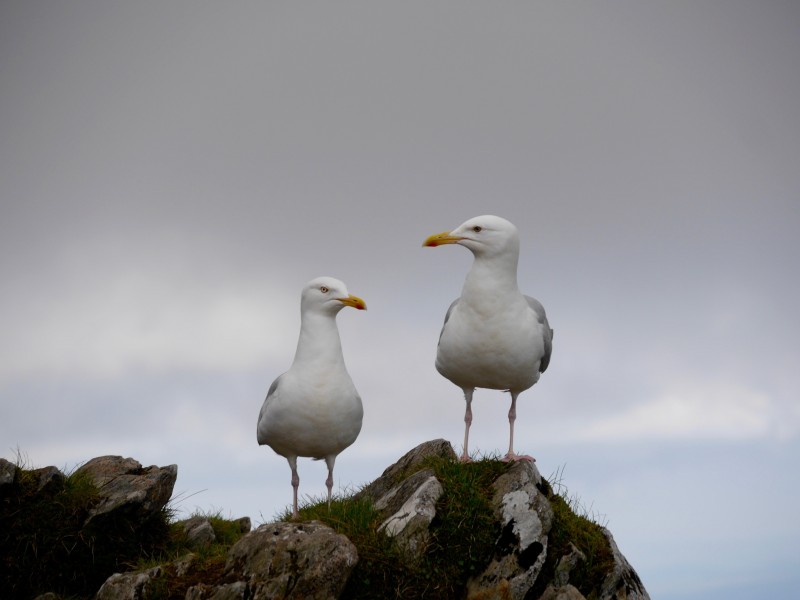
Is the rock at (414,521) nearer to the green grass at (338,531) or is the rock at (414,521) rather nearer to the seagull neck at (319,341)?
the green grass at (338,531)

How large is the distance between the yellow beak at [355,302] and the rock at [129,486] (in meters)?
5.28

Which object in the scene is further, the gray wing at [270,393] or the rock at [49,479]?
the rock at [49,479]

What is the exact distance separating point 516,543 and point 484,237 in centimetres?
462

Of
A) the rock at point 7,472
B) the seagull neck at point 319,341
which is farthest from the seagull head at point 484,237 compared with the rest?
the rock at point 7,472

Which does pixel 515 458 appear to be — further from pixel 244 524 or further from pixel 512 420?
pixel 244 524

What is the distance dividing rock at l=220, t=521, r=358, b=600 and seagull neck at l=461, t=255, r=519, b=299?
4325 mm

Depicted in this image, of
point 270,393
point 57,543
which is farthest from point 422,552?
point 57,543

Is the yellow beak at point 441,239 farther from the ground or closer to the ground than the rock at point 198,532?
farther from the ground

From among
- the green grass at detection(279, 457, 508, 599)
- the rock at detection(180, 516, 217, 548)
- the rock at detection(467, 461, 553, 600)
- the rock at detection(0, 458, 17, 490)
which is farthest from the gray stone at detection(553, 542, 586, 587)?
the rock at detection(0, 458, 17, 490)

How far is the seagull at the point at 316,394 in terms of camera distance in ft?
48.4

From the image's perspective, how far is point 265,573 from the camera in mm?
12094

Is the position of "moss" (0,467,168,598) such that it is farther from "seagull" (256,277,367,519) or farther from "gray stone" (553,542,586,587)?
"gray stone" (553,542,586,587)

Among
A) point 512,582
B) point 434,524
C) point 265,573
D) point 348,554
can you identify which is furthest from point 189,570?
point 512,582

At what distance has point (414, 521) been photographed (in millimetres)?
13586
